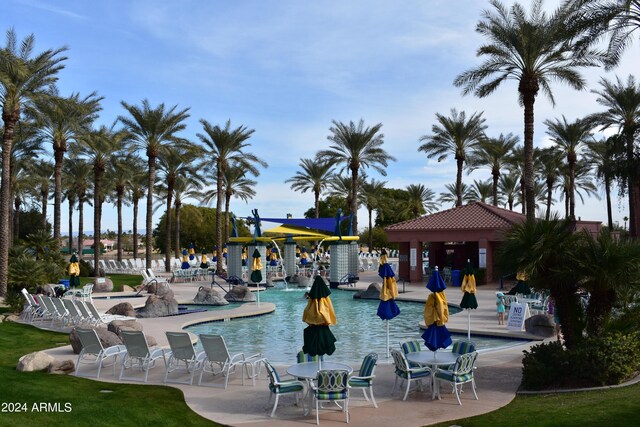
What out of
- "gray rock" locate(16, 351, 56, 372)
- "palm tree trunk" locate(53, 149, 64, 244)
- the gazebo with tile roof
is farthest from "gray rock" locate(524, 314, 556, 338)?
"palm tree trunk" locate(53, 149, 64, 244)

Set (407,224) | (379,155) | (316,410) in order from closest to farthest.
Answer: (316,410) < (407,224) < (379,155)

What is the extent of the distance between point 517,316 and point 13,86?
21.6m

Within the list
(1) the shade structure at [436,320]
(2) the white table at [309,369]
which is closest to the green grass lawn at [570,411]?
(1) the shade structure at [436,320]

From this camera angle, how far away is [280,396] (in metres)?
10.1

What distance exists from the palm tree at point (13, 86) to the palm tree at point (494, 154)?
100 ft

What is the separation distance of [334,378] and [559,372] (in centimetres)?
420

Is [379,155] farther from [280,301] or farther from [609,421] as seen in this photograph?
[609,421]

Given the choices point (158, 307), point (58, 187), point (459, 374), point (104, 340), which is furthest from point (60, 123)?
point (459, 374)

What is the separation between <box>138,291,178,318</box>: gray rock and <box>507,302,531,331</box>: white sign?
11.4 metres

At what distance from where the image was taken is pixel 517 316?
17.2 m

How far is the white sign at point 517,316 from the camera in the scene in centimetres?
1708

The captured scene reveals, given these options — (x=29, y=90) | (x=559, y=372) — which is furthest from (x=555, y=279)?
(x=29, y=90)

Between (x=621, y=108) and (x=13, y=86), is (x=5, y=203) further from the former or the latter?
(x=621, y=108)

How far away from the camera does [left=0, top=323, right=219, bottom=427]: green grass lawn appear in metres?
8.08
